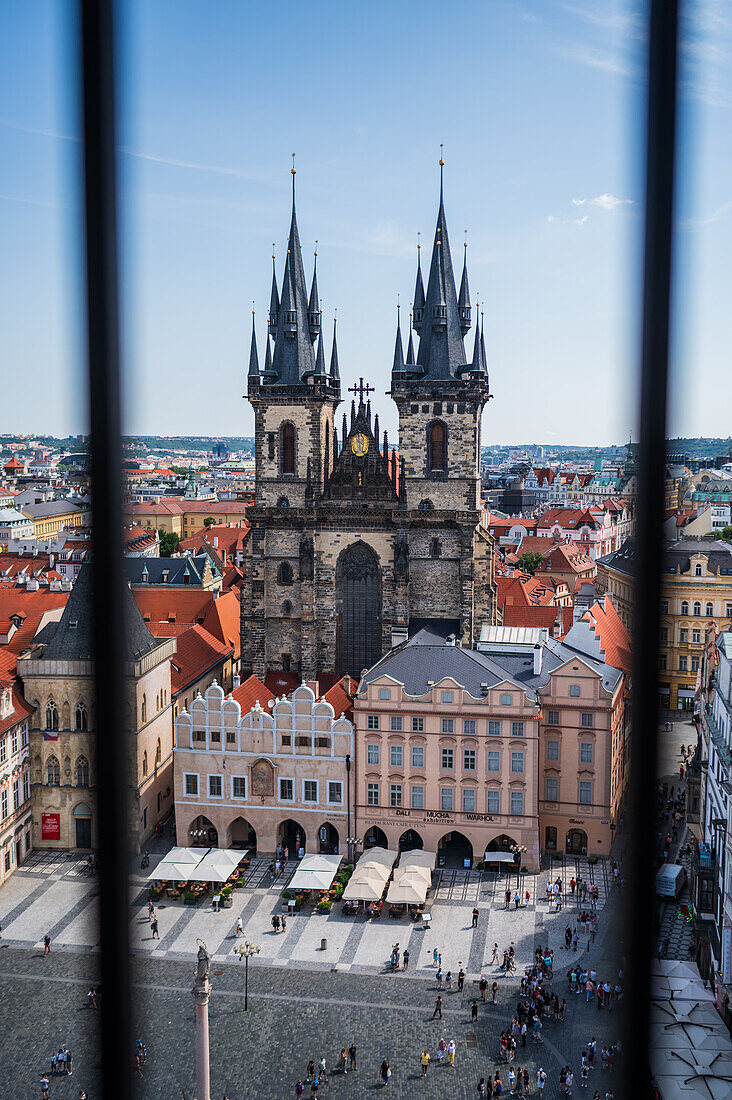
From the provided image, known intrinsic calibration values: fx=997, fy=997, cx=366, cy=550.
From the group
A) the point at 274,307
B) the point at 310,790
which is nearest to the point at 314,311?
the point at 274,307

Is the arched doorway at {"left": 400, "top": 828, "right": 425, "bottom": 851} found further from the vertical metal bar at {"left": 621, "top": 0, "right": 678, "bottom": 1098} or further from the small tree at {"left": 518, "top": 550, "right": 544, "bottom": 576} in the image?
the small tree at {"left": 518, "top": 550, "right": 544, "bottom": 576}

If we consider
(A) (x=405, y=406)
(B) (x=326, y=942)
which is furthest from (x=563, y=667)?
(A) (x=405, y=406)

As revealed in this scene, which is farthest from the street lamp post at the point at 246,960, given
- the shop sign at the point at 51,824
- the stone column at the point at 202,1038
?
the shop sign at the point at 51,824

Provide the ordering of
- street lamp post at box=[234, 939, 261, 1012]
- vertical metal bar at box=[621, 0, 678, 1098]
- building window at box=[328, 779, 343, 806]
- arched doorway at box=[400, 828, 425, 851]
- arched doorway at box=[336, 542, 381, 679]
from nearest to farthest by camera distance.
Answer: vertical metal bar at box=[621, 0, 678, 1098] → street lamp post at box=[234, 939, 261, 1012] → building window at box=[328, 779, 343, 806] → arched doorway at box=[400, 828, 425, 851] → arched doorway at box=[336, 542, 381, 679]

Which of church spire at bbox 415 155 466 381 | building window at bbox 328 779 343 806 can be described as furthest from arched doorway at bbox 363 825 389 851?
church spire at bbox 415 155 466 381

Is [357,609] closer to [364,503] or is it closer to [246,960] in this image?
[364,503]
